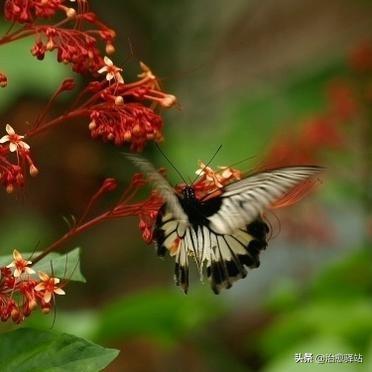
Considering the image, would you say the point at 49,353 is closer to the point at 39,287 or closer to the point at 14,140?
the point at 39,287

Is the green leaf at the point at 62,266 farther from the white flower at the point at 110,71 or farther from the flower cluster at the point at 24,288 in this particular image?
the white flower at the point at 110,71

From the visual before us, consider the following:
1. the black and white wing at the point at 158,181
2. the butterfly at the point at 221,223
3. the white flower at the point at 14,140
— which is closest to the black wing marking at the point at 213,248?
the butterfly at the point at 221,223

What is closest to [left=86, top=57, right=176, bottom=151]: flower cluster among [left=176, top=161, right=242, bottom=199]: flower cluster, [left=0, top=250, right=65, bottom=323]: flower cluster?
[left=176, top=161, right=242, bottom=199]: flower cluster

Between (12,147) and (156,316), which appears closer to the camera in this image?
(12,147)

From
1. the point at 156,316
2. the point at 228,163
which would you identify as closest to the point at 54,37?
the point at 156,316

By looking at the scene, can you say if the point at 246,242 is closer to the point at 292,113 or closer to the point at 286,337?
the point at 286,337

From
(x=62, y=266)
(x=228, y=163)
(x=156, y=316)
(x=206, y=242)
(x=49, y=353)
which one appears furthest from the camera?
(x=228, y=163)
